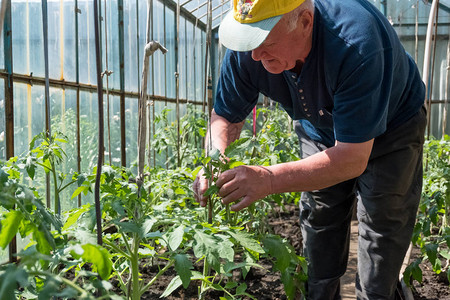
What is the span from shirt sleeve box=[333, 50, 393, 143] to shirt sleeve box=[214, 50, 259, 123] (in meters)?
0.54

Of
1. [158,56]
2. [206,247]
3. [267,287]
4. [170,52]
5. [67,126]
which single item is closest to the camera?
[206,247]

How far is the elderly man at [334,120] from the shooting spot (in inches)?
60.2

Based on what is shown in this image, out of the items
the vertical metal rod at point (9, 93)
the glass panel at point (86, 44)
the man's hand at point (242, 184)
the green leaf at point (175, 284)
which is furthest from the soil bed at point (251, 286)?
the glass panel at point (86, 44)

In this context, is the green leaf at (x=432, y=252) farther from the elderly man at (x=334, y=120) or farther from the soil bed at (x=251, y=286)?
the soil bed at (x=251, y=286)

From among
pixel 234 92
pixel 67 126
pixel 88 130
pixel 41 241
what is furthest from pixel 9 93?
pixel 41 241

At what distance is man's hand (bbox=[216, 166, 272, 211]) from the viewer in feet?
4.98

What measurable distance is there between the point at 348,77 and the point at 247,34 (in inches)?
13.8

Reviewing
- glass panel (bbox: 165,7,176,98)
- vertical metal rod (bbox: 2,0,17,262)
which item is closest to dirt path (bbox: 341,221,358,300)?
vertical metal rod (bbox: 2,0,17,262)

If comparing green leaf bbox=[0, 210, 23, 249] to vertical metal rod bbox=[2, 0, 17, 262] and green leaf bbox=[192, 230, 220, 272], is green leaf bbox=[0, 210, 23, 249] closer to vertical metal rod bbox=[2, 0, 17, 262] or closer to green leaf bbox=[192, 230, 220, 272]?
green leaf bbox=[192, 230, 220, 272]

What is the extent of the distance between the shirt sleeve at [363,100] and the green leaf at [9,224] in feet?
3.30

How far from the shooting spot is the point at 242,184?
1520 millimetres

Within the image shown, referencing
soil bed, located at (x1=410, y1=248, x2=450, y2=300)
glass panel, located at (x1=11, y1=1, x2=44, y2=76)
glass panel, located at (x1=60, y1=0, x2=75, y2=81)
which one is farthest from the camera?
glass panel, located at (x1=60, y1=0, x2=75, y2=81)

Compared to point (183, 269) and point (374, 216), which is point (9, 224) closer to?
point (183, 269)

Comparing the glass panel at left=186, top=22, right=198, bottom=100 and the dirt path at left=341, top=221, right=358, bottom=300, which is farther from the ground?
the glass panel at left=186, top=22, right=198, bottom=100
